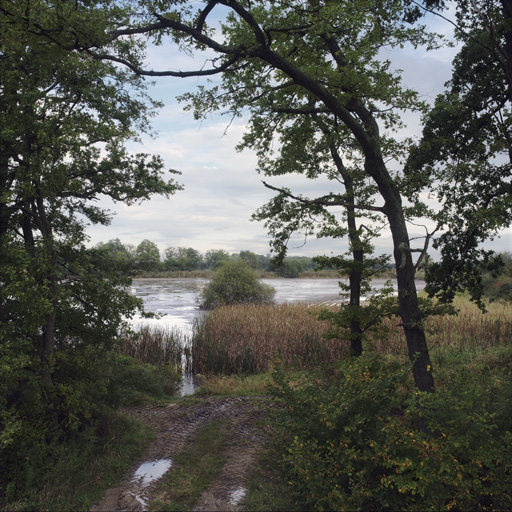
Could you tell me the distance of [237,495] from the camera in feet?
18.2

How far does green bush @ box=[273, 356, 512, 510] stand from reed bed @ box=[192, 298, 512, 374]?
616cm

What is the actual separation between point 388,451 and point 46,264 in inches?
191

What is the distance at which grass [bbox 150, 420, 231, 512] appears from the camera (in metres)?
5.41

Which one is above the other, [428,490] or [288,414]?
[288,414]

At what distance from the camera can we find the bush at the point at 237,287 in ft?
92.1

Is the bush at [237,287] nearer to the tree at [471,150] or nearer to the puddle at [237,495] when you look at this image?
the tree at [471,150]

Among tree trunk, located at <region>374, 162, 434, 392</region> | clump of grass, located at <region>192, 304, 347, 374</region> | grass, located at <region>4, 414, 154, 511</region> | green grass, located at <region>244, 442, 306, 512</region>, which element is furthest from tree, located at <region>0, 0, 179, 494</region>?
clump of grass, located at <region>192, 304, 347, 374</region>

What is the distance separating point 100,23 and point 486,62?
311 inches

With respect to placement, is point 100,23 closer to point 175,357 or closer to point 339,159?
point 339,159

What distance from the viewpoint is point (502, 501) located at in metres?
4.80

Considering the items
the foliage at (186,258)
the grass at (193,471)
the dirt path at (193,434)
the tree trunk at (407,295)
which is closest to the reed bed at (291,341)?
the dirt path at (193,434)

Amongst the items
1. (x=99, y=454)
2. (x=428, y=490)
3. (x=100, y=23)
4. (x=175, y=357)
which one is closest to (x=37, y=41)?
(x=100, y=23)

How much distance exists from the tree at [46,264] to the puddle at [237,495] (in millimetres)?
2313

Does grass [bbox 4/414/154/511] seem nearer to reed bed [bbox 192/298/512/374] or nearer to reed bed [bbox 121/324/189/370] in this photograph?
reed bed [bbox 192/298/512/374]
